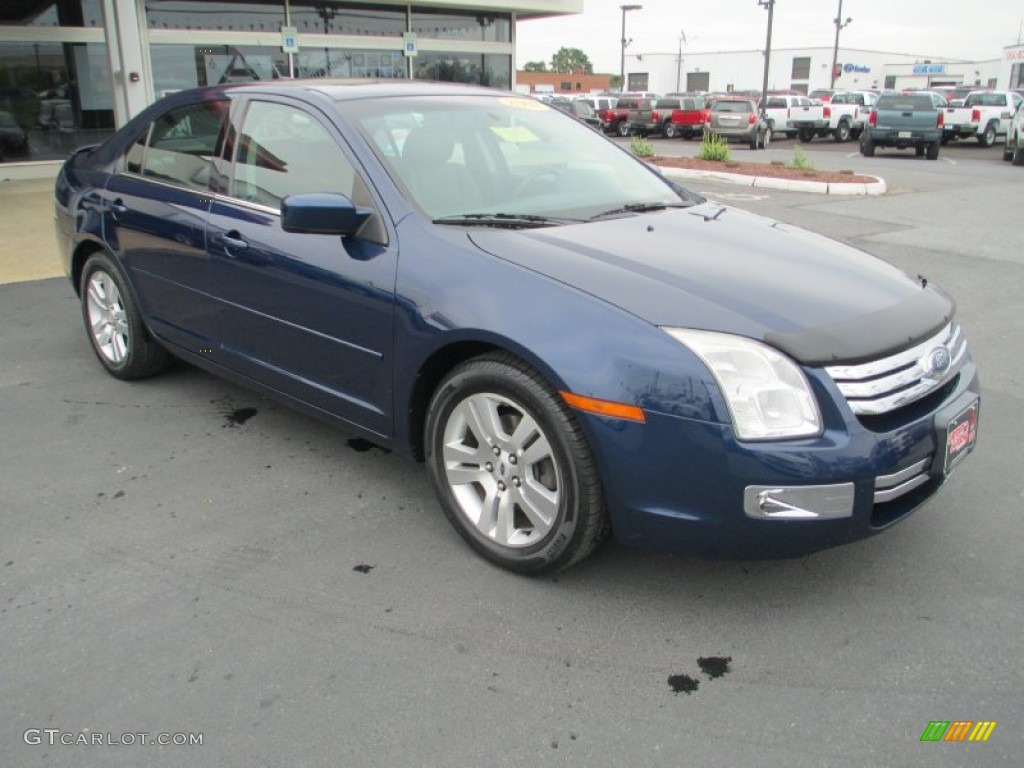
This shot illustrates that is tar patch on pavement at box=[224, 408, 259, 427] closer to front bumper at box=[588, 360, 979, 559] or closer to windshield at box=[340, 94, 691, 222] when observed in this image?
windshield at box=[340, 94, 691, 222]

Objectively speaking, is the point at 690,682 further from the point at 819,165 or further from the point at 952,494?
the point at 819,165

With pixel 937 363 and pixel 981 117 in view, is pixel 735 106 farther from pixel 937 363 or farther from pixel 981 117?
pixel 937 363

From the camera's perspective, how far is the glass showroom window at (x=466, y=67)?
66.4 feet

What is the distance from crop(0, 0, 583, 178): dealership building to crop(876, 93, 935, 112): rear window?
874 cm

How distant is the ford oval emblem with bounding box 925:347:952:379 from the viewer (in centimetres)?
286

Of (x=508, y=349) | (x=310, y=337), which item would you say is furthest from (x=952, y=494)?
(x=310, y=337)

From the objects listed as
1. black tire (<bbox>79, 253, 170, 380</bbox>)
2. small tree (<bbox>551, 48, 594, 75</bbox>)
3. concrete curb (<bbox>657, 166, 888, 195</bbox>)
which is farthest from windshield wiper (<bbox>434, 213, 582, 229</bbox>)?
small tree (<bbox>551, 48, 594, 75</bbox>)

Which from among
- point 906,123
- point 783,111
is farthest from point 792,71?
point 906,123

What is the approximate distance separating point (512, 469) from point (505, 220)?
99 cm

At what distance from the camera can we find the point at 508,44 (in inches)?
853

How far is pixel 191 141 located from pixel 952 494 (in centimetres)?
389

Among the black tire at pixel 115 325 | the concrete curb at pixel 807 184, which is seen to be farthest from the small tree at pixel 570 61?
the black tire at pixel 115 325

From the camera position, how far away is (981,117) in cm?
2762

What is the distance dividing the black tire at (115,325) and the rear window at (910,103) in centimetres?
2233
